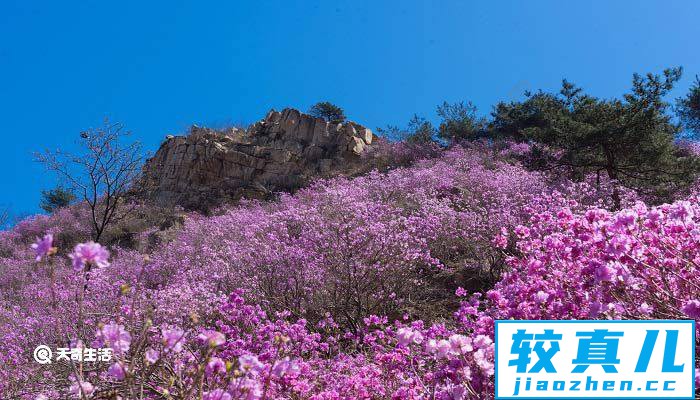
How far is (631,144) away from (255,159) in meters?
18.0

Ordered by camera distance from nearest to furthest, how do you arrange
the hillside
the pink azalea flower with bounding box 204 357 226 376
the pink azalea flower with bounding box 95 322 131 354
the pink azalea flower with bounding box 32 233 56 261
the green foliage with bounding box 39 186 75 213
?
the pink azalea flower with bounding box 32 233 56 261 < the pink azalea flower with bounding box 95 322 131 354 < the pink azalea flower with bounding box 204 357 226 376 < the hillside < the green foliage with bounding box 39 186 75 213

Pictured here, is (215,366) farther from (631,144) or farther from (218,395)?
(631,144)

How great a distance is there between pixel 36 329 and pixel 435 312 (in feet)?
19.1

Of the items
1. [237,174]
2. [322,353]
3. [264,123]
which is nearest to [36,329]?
[322,353]

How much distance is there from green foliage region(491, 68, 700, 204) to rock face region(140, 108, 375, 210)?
41.7 ft

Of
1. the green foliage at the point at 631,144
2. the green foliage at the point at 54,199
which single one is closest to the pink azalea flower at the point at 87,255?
the green foliage at the point at 631,144

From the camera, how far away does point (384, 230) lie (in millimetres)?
7254

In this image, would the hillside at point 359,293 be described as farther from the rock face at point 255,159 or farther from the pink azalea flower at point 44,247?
the rock face at point 255,159

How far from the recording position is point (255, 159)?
24.9 m

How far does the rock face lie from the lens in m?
23.5

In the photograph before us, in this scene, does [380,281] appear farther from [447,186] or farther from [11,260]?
[11,260]

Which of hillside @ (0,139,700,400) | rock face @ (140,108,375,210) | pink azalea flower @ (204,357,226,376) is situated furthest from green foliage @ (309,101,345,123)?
pink azalea flower @ (204,357,226,376)

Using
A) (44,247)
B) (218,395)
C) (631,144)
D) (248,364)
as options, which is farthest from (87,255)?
(631,144)

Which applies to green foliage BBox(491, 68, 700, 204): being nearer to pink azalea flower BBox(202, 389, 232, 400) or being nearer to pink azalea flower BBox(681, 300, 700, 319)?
pink azalea flower BBox(681, 300, 700, 319)
